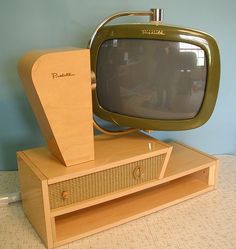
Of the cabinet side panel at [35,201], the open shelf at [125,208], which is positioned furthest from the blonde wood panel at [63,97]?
the open shelf at [125,208]

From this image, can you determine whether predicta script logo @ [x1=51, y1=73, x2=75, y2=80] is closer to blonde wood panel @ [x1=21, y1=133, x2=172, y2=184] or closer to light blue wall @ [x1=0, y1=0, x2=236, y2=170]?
blonde wood panel @ [x1=21, y1=133, x2=172, y2=184]

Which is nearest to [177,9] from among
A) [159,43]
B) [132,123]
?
[159,43]

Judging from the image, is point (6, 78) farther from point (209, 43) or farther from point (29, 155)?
point (209, 43)

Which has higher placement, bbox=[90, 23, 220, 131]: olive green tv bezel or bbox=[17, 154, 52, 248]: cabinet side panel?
bbox=[90, 23, 220, 131]: olive green tv bezel

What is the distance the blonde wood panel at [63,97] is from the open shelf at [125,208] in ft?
0.69

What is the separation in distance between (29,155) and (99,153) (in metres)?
0.23

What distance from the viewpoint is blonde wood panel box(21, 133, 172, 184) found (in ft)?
3.29

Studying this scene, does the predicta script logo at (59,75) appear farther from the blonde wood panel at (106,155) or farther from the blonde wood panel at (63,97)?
the blonde wood panel at (106,155)

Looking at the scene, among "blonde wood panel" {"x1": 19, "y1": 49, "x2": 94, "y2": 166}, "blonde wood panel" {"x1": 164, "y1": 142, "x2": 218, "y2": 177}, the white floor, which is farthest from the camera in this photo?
"blonde wood panel" {"x1": 164, "y1": 142, "x2": 218, "y2": 177}

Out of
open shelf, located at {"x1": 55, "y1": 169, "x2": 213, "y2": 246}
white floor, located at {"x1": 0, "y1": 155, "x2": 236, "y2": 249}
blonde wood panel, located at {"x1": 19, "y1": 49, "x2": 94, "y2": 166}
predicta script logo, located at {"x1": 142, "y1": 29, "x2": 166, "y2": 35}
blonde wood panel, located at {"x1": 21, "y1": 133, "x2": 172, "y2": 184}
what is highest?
predicta script logo, located at {"x1": 142, "y1": 29, "x2": 166, "y2": 35}

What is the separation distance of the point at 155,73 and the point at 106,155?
31 cm

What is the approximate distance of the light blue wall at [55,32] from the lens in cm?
127

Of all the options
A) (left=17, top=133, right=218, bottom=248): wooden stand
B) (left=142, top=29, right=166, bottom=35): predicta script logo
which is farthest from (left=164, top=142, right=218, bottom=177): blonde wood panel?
(left=142, top=29, right=166, bottom=35): predicta script logo

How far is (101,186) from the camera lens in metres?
1.07
